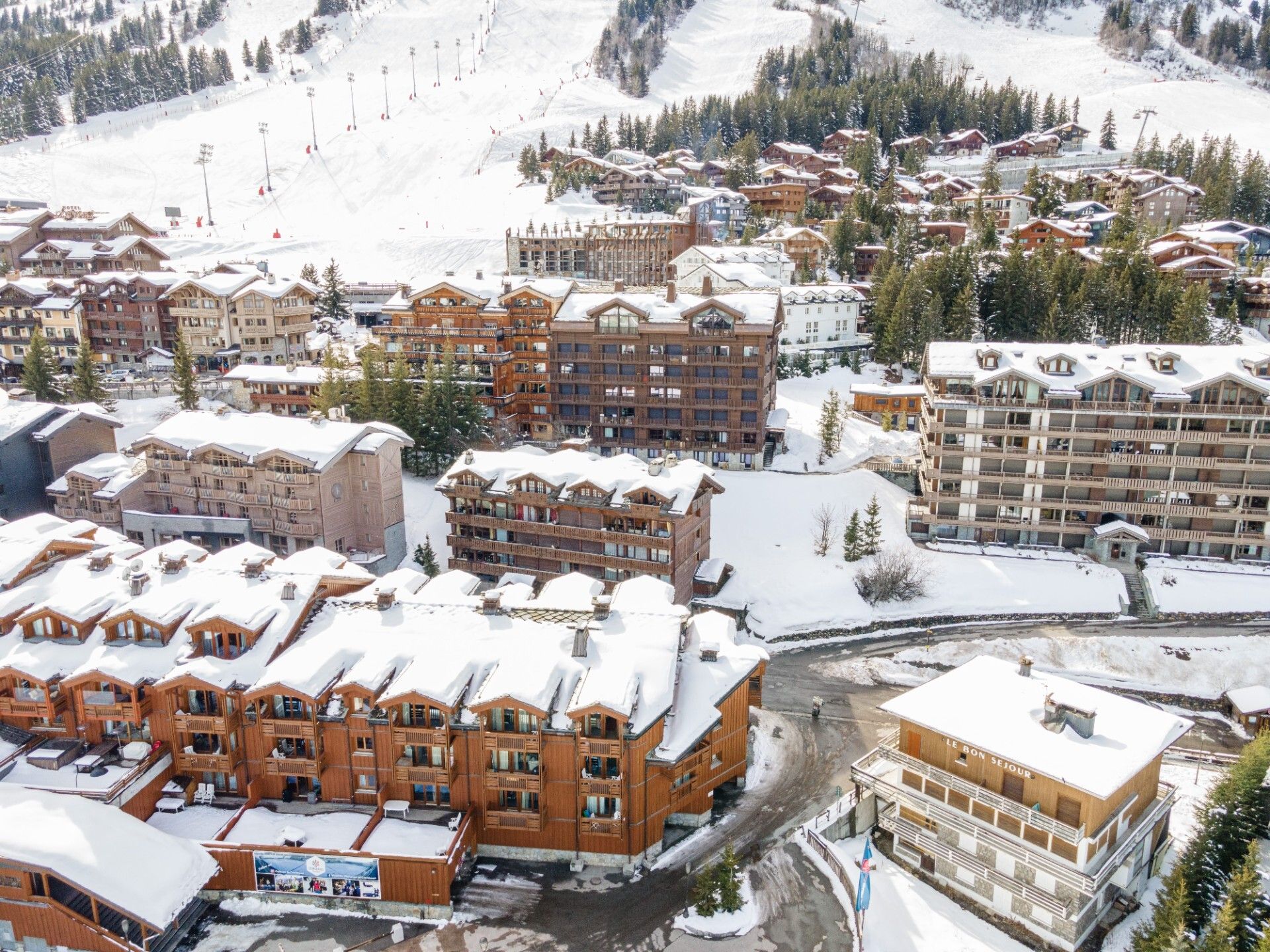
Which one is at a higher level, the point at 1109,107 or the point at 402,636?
the point at 1109,107

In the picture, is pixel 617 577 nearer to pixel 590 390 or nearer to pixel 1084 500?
pixel 590 390

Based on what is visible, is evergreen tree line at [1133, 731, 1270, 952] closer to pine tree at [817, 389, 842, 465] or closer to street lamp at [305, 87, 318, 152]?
pine tree at [817, 389, 842, 465]

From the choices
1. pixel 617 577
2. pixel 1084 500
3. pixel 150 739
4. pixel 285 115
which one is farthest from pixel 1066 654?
pixel 285 115

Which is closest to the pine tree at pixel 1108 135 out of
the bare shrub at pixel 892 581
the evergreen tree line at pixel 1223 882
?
the bare shrub at pixel 892 581

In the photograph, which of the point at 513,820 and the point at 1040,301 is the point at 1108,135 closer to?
the point at 1040,301

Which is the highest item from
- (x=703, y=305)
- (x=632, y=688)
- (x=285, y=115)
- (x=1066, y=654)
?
(x=285, y=115)

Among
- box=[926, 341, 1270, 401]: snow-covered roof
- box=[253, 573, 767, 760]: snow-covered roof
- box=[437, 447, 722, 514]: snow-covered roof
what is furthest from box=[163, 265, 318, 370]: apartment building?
box=[926, 341, 1270, 401]: snow-covered roof

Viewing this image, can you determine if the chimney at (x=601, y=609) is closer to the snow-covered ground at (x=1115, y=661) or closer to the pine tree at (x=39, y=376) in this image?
the snow-covered ground at (x=1115, y=661)

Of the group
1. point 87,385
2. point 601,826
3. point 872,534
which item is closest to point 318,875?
point 601,826
